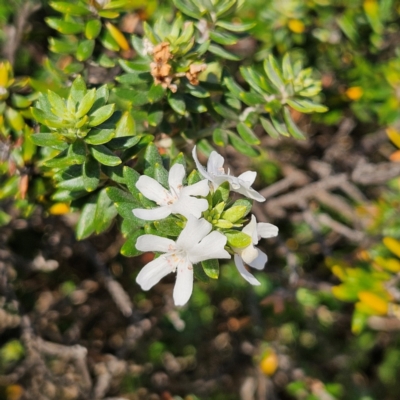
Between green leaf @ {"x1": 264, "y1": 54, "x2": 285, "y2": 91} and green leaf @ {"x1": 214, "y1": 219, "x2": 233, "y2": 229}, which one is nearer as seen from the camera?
green leaf @ {"x1": 214, "y1": 219, "x2": 233, "y2": 229}

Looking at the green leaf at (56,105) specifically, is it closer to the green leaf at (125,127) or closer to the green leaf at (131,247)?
the green leaf at (125,127)

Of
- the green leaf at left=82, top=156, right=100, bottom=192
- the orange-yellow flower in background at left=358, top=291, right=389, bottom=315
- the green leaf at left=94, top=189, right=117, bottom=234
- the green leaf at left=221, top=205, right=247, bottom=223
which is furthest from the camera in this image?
the orange-yellow flower in background at left=358, top=291, right=389, bottom=315

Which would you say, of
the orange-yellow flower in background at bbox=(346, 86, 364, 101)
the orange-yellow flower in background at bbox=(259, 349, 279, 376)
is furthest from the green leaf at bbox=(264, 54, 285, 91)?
the orange-yellow flower in background at bbox=(259, 349, 279, 376)

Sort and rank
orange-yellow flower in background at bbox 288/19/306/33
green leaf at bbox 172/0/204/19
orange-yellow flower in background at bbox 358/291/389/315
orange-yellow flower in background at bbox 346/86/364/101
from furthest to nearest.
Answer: orange-yellow flower in background at bbox 346/86/364/101 → orange-yellow flower in background at bbox 288/19/306/33 → orange-yellow flower in background at bbox 358/291/389/315 → green leaf at bbox 172/0/204/19

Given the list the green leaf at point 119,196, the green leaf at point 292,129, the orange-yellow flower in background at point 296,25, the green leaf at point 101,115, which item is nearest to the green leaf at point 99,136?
the green leaf at point 101,115

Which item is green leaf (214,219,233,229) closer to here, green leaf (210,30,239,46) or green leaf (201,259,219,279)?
A: green leaf (201,259,219,279)

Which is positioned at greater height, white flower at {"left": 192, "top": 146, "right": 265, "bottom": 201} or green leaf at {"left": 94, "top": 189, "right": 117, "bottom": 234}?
white flower at {"left": 192, "top": 146, "right": 265, "bottom": 201}

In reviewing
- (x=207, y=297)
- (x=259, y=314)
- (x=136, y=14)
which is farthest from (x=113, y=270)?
(x=136, y=14)
